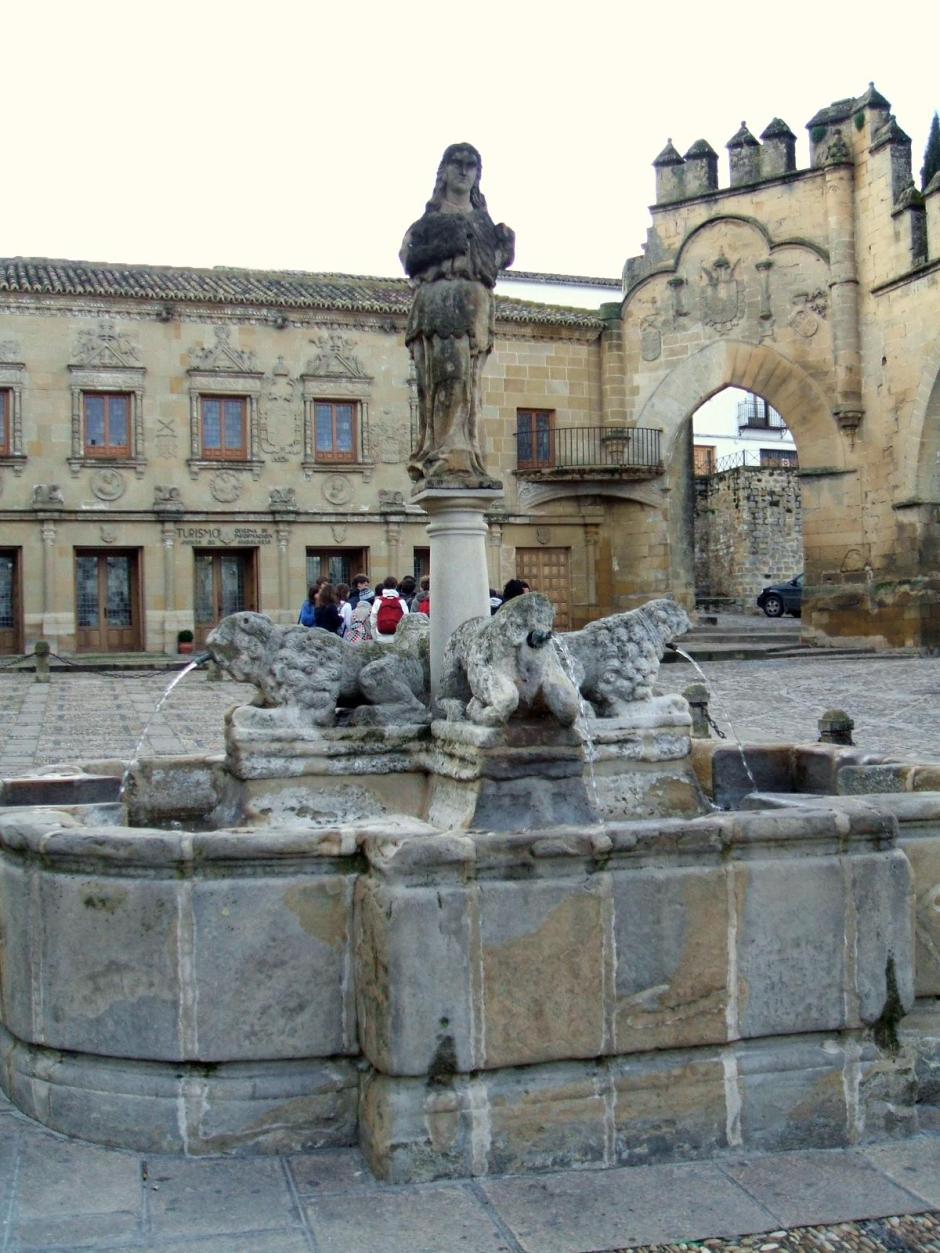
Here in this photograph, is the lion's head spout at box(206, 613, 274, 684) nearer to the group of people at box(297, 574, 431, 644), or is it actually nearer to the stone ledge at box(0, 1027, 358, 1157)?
the stone ledge at box(0, 1027, 358, 1157)

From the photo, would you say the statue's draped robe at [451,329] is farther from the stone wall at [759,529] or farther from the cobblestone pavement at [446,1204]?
the stone wall at [759,529]

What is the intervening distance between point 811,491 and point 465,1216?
2324 cm

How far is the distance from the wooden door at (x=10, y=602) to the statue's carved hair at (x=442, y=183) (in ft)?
69.5

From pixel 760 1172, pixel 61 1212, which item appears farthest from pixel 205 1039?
pixel 760 1172

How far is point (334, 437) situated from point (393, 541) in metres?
2.45

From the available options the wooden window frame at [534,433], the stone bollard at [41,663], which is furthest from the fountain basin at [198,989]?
the wooden window frame at [534,433]

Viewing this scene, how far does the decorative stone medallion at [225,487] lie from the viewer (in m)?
26.0

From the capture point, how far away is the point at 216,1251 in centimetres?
293

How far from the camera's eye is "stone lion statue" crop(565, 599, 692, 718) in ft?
15.9

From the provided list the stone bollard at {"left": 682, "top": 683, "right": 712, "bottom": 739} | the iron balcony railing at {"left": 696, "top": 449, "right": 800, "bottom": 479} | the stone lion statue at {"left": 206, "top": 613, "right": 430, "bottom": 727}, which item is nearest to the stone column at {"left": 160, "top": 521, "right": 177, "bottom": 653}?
the stone bollard at {"left": 682, "top": 683, "right": 712, "bottom": 739}

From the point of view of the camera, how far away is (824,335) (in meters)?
25.0

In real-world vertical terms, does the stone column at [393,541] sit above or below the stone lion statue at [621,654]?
above

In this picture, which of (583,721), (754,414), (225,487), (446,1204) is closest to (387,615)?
(583,721)

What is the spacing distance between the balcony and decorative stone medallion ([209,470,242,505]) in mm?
5823
